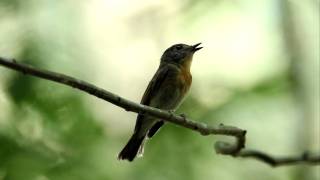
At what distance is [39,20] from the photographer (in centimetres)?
583

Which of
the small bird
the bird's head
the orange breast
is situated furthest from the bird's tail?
the bird's head

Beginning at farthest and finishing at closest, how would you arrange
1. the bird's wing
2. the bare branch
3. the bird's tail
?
the bird's wing
the bird's tail
the bare branch

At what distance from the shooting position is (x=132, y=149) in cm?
601

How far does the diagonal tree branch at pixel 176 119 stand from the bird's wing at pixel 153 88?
79.5 inches

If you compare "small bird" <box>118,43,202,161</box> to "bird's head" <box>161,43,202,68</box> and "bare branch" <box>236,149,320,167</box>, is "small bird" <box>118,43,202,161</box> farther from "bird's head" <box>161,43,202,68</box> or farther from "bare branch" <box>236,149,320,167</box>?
"bare branch" <box>236,149,320,167</box>

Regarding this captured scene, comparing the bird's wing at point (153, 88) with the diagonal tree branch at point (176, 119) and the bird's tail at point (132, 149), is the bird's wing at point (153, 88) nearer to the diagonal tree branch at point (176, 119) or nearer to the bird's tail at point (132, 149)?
the bird's tail at point (132, 149)

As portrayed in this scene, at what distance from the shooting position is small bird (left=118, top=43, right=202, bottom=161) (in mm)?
6043

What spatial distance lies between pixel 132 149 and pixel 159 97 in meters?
0.64

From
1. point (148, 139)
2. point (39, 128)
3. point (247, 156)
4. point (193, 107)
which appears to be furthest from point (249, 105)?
point (247, 156)

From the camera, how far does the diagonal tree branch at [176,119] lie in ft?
8.10

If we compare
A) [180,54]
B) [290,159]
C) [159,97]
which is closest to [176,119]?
[290,159]

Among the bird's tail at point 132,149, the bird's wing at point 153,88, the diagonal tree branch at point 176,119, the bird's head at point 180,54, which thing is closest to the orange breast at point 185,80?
the bird's wing at point 153,88

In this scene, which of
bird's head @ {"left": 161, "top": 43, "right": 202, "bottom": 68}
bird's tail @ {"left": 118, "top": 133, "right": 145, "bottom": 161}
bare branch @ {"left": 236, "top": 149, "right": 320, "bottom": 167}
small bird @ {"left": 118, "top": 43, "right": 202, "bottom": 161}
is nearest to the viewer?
bare branch @ {"left": 236, "top": 149, "right": 320, "bottom": 167}

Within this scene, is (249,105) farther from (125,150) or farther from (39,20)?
(39,20)
